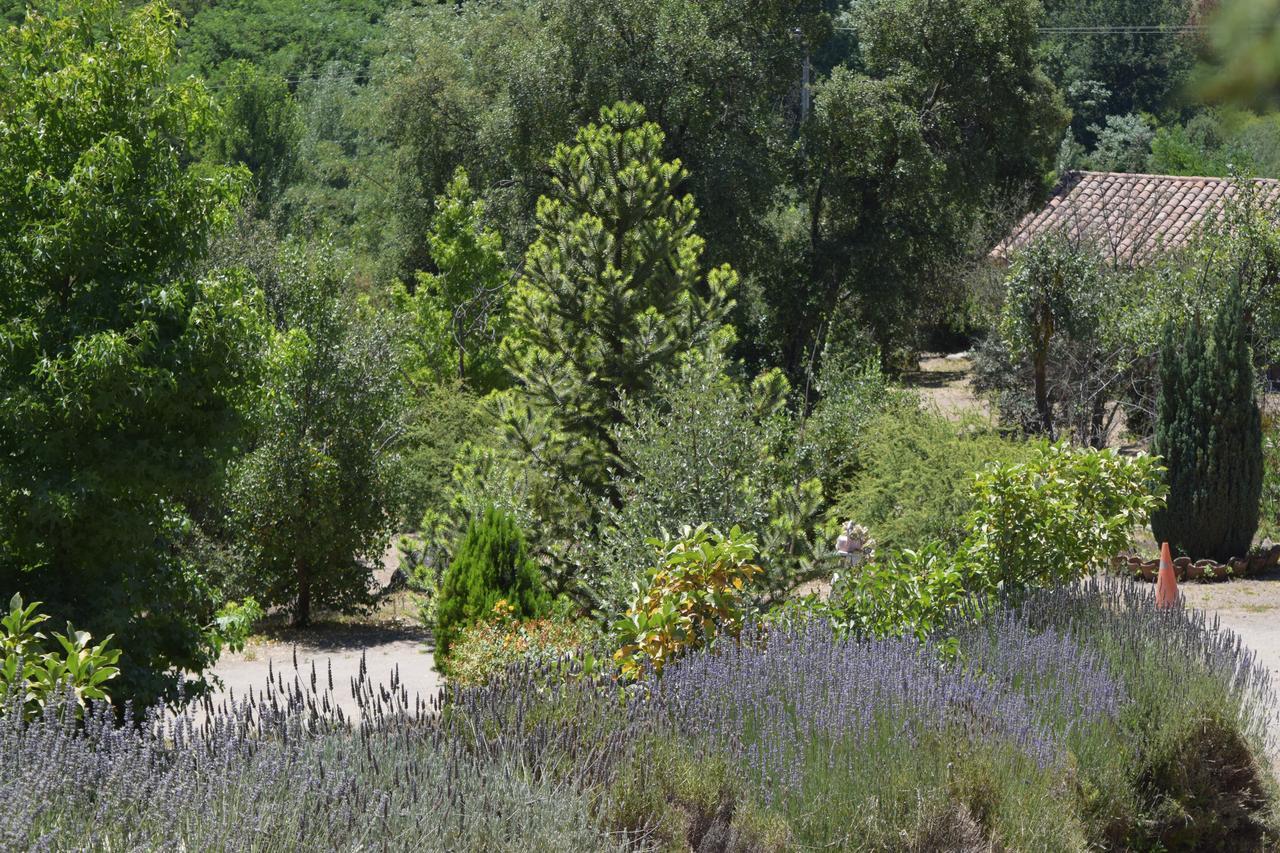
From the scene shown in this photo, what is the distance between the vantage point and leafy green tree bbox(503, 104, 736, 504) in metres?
10.6

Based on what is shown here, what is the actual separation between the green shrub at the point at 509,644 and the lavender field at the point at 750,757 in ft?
3.37

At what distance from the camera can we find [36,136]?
22.2 feet

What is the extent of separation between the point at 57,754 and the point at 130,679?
301 centimetres

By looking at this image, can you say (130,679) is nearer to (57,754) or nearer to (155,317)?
(155,317)

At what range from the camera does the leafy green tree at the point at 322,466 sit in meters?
14.1

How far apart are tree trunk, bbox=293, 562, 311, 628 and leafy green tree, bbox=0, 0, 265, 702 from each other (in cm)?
761

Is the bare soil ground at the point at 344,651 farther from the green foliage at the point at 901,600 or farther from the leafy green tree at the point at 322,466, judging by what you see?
the green foliage at the point at 901,600

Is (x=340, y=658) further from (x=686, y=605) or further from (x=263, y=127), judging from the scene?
(x=263, y=127)

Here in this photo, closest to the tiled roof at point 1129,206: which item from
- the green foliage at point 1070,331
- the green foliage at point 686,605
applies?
the green foliage at point 1070,331

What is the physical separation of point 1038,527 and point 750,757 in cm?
312

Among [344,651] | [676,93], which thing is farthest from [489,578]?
[676,93]

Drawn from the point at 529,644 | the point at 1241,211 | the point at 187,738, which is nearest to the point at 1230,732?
the point at 529,644

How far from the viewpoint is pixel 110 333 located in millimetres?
6340

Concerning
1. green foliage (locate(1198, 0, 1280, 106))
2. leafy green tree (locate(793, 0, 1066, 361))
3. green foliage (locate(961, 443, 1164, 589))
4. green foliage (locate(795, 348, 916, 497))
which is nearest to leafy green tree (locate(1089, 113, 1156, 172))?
leafy green tree (locate(793, 0, 1066, 361))
